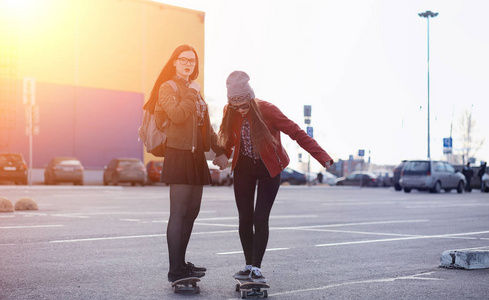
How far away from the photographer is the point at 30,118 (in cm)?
3444

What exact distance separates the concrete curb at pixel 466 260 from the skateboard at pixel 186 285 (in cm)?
302

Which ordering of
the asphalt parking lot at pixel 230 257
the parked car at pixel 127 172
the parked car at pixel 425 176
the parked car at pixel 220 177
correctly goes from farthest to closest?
the parked car at pixel 220 177 < the parked car at pixel 127 172 < the parked car at pixel 425 176 < the asphalt parking lot at pixel 230 257

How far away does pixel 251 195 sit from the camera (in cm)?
636

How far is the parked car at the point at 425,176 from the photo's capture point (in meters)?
35.9

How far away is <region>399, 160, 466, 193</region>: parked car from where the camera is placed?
35875 mm

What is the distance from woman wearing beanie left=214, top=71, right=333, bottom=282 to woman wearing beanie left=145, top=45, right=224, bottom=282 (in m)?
0.27

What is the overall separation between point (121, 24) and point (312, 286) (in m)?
46.4

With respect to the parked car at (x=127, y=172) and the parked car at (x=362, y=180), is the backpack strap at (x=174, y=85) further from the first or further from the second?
the parked car at (x=362, y=180)

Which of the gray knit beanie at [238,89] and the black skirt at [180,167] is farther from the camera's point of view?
the gray knit beanie at [238,89]

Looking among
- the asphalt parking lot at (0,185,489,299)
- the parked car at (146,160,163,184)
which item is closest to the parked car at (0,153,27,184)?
the parked car at (146,160,163,184)

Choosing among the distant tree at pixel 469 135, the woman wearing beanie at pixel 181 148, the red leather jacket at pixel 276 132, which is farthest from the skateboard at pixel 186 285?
the distant tree at pixel 469 135

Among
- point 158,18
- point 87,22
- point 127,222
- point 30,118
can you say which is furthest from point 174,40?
point 127,222

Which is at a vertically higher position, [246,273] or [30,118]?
[30,118]

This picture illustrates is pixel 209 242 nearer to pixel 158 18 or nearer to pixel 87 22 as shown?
pixel 87 22
